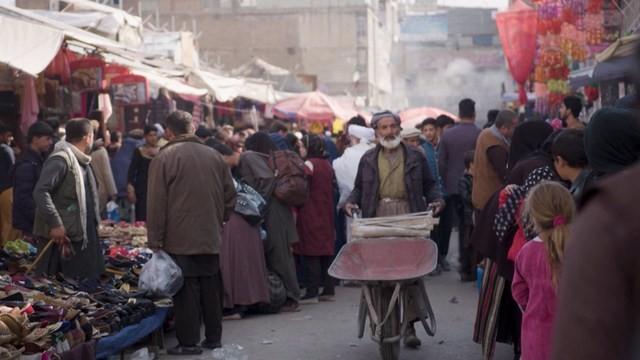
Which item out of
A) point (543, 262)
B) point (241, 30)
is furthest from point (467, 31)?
point (543, 262)

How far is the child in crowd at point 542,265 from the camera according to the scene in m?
5.57

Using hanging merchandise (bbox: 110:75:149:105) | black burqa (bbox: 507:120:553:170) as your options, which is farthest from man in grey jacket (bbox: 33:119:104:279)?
hanging merchandise (bbox: 110:75:149:105)

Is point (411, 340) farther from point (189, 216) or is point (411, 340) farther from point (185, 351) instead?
point (189, 216)

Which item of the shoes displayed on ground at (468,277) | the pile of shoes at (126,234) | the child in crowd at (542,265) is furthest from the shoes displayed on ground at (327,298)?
the child in crowd at (542,265)

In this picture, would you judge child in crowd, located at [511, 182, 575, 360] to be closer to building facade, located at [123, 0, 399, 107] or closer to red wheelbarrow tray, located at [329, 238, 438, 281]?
red wheelbarrow tray, located at [329, 238, 438, 281]

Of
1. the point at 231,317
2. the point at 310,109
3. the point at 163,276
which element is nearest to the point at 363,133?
the point at 231,317

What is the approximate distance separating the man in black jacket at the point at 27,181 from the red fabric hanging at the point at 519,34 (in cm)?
1179

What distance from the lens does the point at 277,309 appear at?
11234mm

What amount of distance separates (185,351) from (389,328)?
1.77 metres

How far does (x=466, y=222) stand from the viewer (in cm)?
1352

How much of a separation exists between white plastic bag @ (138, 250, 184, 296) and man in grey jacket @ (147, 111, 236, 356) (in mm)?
81

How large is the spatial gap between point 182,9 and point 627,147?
56.8 meters

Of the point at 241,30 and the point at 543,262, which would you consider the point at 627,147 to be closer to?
the point at 543,262

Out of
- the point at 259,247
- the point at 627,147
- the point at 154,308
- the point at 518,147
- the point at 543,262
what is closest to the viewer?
the point at 627,147
